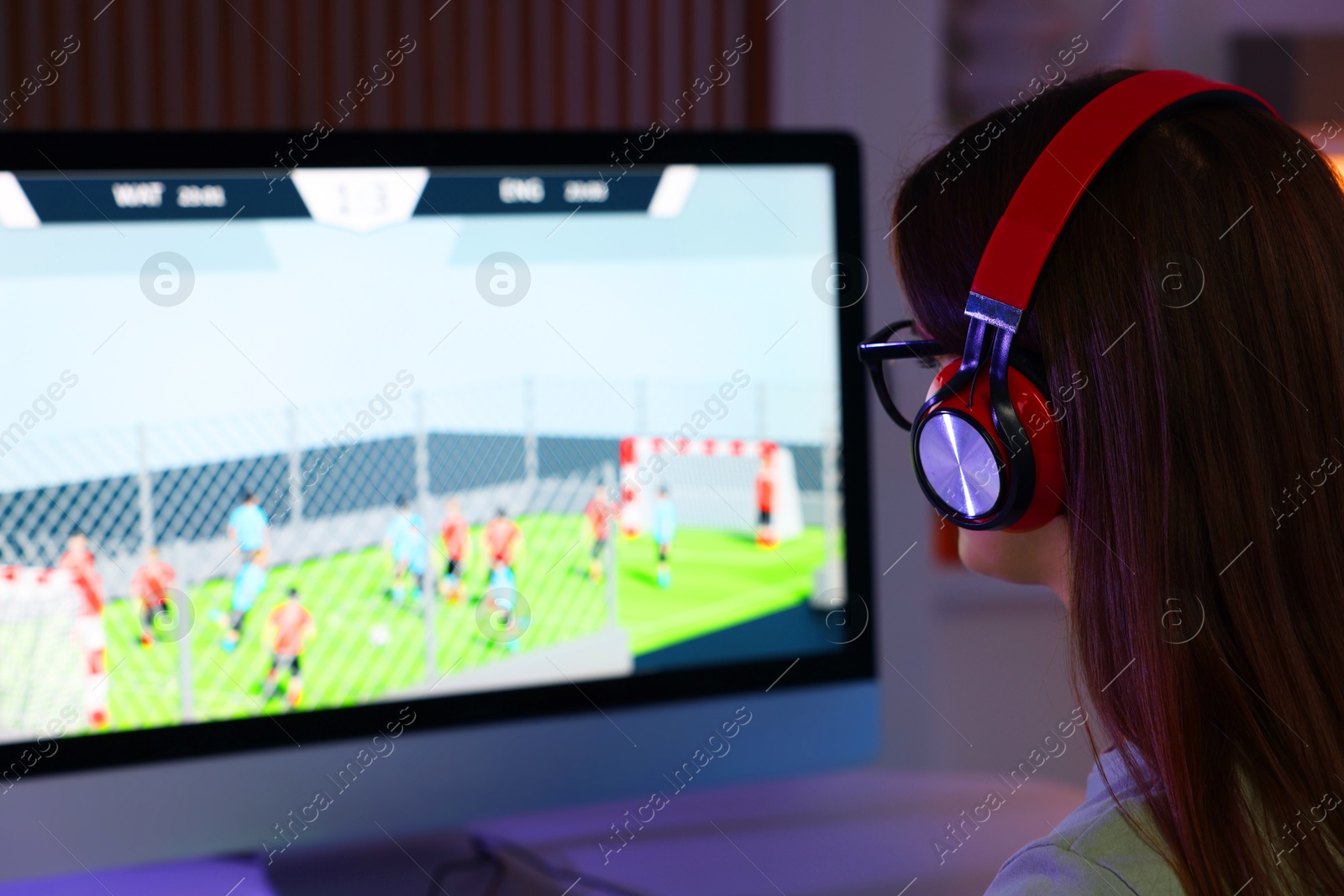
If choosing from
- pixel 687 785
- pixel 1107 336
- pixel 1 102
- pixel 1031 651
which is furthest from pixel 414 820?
pixel 1 102

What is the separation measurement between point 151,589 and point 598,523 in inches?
13.1

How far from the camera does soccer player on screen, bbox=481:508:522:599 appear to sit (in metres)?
0.82

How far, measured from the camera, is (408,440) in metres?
0.79

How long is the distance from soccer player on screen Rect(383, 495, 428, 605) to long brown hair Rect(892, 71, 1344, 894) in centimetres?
50

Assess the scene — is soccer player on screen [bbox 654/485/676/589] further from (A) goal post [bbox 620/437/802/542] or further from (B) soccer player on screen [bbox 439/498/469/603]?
(B) soccer player on screen [bbox 439/498/469/603]

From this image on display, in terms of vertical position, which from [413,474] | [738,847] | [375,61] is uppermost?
[375,61]

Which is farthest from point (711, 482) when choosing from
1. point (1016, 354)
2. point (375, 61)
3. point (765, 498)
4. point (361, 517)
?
point (375, 61)

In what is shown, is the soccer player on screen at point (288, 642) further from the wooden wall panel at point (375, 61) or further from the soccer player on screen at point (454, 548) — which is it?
the wooden wall panel at point (375, 61)

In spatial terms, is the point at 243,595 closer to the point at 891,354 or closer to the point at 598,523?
the point at 598,523

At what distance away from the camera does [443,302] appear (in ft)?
2.61

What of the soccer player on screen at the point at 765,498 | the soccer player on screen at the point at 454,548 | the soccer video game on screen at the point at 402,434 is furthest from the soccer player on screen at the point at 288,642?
the soccer player on screen at the point at 765,498

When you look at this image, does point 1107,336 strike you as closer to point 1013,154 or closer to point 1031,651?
point 1013,154

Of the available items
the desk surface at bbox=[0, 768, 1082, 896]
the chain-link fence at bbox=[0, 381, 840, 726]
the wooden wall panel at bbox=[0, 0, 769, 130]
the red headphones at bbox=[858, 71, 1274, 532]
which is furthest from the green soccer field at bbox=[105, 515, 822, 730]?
the wooden wall panel at bbox=[0, 0, 769, 130]

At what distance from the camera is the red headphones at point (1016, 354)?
1.53 ft
